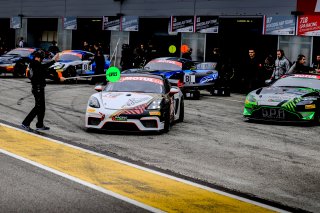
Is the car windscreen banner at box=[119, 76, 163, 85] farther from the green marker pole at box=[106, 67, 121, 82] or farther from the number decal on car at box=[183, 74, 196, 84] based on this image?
the number decal on car at box=[183, 74, 196, 84]

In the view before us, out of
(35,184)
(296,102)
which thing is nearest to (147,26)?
(296,102)

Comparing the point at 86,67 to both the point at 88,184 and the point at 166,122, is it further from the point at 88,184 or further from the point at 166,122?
the point at 88,184

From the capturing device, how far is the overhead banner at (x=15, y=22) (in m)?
46.4

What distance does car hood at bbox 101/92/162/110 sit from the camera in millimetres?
12641

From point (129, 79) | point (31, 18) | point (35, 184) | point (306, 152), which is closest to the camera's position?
point (35, 184)

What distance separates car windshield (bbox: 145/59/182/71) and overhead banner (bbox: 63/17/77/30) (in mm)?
19216

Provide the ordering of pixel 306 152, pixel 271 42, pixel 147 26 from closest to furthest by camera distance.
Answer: pixel 306 152, pixel 271 42, pixel 147 26

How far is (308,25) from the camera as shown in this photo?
87.3 ft

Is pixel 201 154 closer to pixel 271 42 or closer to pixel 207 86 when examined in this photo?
pixel 207 86

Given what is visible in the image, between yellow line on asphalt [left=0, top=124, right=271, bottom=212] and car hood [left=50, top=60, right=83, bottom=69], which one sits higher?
car hood [left=50, top=60, right=83, bottom=69]

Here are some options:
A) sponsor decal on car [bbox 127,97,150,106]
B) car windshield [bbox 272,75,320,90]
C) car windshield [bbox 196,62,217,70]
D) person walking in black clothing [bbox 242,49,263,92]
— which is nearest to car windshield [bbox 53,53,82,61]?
car windshield [bbox 196,62,217,70]

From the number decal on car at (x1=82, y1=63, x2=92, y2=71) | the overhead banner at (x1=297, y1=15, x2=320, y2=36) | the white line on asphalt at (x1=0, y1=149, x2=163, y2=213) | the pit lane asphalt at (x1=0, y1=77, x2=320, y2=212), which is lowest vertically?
the pit lane asphalt at (x1=0, y1=77, x2=320, y2=212)

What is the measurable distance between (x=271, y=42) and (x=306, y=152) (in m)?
18.5

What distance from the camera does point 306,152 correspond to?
1134 centimetres
